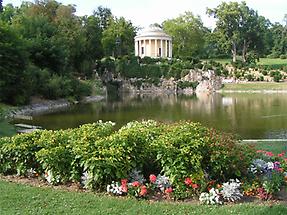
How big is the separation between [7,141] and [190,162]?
4211mm

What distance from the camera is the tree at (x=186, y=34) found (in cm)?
8156

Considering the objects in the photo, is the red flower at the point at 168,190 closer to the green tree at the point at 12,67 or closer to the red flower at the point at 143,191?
the red flower at the point at 143,191

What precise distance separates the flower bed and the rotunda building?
227ft

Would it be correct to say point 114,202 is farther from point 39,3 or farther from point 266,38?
point 266,38

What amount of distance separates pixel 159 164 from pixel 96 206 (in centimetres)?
163

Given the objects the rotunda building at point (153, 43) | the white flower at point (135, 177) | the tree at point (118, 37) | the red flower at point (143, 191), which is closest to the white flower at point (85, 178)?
the white flower at point (135, 177)

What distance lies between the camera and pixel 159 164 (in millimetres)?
7914

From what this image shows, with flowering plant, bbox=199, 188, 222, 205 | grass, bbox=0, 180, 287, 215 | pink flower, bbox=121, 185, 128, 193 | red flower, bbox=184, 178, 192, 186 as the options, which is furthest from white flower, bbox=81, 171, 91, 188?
flowering plant, bbox=199, 188, 222, 205

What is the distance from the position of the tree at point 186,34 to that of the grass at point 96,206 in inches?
2987

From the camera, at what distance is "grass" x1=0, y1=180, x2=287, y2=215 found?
653cm

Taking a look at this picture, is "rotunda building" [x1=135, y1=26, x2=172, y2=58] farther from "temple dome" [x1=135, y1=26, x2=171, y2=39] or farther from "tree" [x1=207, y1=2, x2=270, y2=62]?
"tree" [x1=207, y1=2, x2=270, y2=62]

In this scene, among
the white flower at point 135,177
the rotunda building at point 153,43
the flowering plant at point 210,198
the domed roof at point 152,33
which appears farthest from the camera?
the rotunda building at point 153,43

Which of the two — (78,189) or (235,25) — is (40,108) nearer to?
(78,189)

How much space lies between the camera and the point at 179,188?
7.15m
